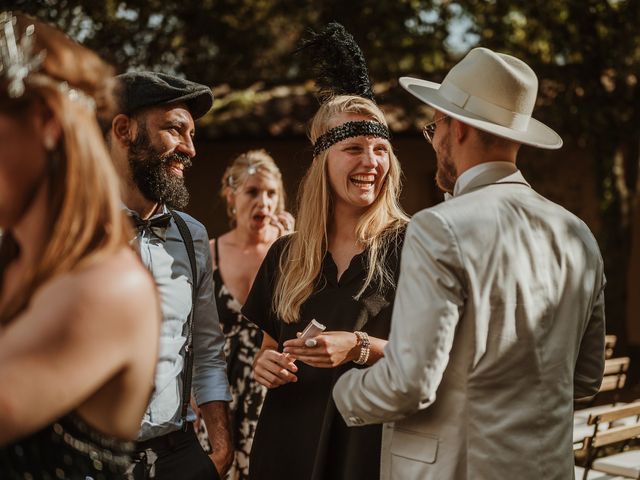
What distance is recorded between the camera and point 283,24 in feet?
43.6

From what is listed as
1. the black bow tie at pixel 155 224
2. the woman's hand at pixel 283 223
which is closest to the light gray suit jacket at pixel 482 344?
the black bow tie at pixel 155 224

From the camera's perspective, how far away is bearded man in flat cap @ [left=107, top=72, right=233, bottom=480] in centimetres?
290

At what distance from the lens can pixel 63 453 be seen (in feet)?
5.12

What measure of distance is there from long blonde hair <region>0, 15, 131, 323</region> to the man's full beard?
5.15ft

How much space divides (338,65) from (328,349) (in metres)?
1.54

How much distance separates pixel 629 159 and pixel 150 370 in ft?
32.2

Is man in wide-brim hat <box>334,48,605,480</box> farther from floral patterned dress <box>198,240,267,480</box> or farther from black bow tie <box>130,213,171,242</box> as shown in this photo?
floral patterned dress <box>198,240,267,480</box>

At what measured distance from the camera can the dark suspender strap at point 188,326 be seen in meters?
2.99

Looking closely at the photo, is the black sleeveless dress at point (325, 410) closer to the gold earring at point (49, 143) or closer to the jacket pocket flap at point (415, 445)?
the jacket pocket flap at point (415, 445)

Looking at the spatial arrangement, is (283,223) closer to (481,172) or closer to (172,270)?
(172,270)

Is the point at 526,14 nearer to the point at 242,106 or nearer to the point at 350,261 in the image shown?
the point at 242,106

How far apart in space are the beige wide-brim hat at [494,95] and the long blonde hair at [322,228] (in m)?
0.77

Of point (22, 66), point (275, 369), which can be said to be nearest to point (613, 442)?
point (275, 369)

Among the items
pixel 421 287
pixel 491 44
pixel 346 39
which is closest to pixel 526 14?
pixel 491 44
